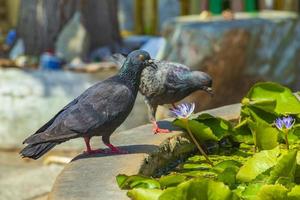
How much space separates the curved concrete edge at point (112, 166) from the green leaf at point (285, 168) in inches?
18.9

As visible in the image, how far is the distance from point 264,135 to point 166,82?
99cm

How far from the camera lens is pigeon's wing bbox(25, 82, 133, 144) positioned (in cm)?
317

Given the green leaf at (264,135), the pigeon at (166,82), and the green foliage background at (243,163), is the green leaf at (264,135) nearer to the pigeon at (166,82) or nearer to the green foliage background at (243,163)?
the green foliage background at (243,163)

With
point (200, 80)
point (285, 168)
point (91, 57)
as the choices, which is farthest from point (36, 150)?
point (91, 57)

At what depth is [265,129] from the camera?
324 cm

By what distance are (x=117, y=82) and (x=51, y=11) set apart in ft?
14.6

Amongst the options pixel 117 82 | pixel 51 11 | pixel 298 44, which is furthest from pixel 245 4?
pixel 117 82

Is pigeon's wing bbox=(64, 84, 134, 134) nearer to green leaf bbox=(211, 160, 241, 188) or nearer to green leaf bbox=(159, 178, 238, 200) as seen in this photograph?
green leaf bbox=(211, 160, 241, 188)

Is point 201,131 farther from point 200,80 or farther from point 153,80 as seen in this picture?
point 200,80

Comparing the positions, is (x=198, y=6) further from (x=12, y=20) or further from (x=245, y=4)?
(x=12, y=20)

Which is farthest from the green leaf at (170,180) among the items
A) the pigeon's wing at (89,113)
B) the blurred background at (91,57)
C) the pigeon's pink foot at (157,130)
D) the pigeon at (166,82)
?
the blurred background at (91,57)

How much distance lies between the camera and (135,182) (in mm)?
2689

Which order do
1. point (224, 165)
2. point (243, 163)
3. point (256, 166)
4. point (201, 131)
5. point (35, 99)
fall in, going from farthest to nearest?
point (35, 99)
point (201, 131)
point (243, 163)
point (224, 165)
point (256, 166)

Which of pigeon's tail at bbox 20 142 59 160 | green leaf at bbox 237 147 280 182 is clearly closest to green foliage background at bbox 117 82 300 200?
green leaf at bbox 237 147 280 182
